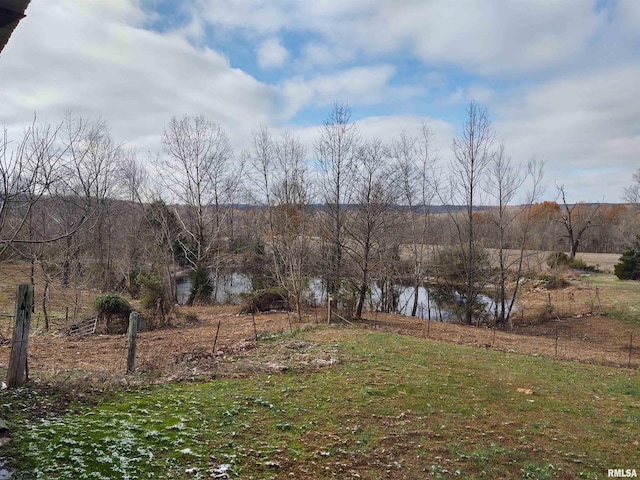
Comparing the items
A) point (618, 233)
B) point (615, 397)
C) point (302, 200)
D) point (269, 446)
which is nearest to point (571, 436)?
point (615, 397)

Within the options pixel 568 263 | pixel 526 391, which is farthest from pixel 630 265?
pixel 526 391

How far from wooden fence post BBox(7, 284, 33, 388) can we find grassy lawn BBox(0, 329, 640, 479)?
0.58 m

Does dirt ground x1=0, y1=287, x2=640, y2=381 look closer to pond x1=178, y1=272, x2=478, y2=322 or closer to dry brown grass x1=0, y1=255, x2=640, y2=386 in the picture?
dry brown grass x1=0, y1=255, x2=640, y2=386

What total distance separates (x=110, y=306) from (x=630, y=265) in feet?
111

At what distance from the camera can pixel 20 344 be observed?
5789 mm

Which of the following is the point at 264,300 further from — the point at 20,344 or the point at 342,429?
the point at 342,429

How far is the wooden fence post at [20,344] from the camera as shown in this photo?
5.75 metres

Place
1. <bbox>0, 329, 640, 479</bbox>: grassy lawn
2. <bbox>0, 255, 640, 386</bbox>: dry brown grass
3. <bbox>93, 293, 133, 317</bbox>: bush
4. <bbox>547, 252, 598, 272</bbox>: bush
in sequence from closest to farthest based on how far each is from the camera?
<bbox>0, 329, 640, 479</bbox>: grassy lawn, <bbox>0, 255, 640, 386</bbox>: dry brown grass, <bbox>93, 293, 133, 317</bbox>: bush, <bbox>547, 252, 598, 272</bbox>: bush

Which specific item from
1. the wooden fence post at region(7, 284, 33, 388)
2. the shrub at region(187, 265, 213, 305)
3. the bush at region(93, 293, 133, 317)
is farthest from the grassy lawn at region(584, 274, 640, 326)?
the wooden fence post at region(7, 284, 33, 388)

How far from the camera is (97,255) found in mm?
Result: 25984

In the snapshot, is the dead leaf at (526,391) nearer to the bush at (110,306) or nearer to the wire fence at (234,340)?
the wire fence at (234,340)

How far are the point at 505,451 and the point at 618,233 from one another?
4931cm

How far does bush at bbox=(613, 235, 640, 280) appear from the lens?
29.3 meters

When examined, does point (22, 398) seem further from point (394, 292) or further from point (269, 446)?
point (394, 292)
